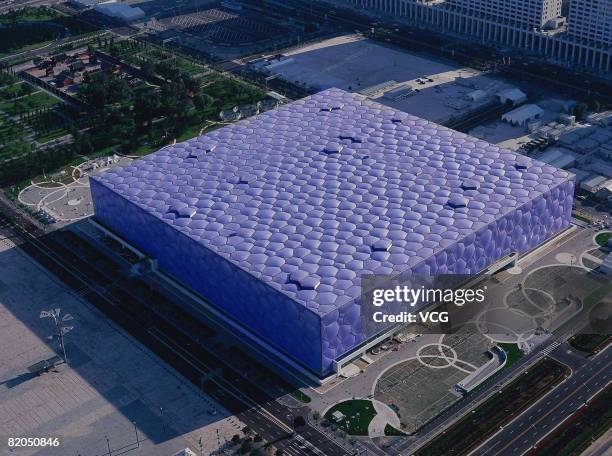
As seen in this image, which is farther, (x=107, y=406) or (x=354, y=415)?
(x=107, y=406)

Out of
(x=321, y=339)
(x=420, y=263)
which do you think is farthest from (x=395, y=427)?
(x=420, y=263)

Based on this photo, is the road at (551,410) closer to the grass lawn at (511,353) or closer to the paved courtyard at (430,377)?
the grass lawn at (511,353)

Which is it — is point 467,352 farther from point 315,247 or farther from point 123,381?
point 123,381

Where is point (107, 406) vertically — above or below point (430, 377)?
below

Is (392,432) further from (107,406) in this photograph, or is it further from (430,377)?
(107,406)

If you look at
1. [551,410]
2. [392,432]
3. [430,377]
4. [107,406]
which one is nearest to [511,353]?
[551,410]

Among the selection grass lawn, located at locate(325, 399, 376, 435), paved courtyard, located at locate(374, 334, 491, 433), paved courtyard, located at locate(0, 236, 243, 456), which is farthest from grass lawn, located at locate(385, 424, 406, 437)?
paved courtyard, located at locate(0, 236, 243, 456)

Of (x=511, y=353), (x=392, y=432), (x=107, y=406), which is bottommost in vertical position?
(x=107, y=406)
